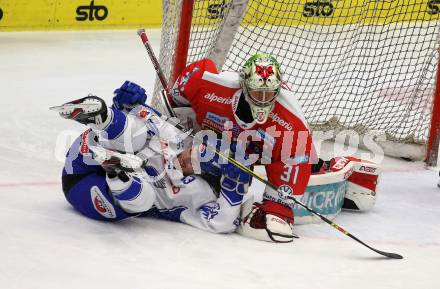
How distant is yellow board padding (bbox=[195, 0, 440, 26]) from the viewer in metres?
4.59

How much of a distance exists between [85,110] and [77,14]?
469 centimetres

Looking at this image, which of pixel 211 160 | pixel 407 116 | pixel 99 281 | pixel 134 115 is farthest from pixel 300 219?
pixel 407 116

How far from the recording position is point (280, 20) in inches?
212

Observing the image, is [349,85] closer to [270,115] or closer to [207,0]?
[207,0]

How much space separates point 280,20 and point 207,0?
2.76 feet

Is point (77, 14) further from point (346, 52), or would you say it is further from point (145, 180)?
point (145, 180)

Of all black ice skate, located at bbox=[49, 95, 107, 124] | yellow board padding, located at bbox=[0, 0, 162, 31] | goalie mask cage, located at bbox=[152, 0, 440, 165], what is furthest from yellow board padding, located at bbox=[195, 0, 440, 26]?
yellow board padding, located at bbox=[0, 0, 162, 31]

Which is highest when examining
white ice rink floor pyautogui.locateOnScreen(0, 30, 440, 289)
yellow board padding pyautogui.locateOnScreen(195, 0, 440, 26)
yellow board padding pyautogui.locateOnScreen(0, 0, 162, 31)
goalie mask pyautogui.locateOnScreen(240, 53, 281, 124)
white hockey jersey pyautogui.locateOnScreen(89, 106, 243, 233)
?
yellow board padding pyautogui.locateOnScreen(195, 0, 440, 26)

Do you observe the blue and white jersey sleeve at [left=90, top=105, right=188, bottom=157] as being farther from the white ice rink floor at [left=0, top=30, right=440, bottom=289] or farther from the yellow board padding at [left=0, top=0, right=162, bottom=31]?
the yellow board padding at [left=0, top=0, right=162, bottom=31]

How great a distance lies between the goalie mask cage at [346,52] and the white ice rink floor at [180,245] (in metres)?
0.32

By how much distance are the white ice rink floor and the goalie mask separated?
50cm

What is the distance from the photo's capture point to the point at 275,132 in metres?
3.63

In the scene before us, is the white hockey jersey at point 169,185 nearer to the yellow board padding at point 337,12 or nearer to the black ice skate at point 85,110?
the black ice skate at point 85,110

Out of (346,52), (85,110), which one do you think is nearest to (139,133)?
(85,110)
